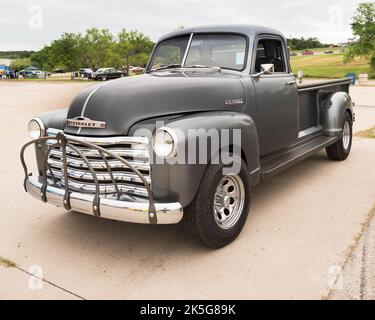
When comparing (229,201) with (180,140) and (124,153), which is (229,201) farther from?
(124,153)

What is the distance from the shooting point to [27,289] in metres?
2.86

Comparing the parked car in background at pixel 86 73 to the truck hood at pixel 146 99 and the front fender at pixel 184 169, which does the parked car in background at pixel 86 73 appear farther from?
the front fender at pixel 184 169

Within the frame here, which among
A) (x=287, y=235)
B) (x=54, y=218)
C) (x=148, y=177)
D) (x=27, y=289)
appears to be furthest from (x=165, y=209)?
(x=54, y=218)

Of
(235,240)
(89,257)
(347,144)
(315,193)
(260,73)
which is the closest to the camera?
(89,257)

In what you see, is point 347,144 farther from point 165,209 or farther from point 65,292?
point 65,292

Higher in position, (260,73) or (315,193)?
(260,73)

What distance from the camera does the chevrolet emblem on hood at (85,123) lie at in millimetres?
3135

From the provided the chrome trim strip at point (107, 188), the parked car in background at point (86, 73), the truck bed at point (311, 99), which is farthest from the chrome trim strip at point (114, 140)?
the parked car in background at point (86, 73)

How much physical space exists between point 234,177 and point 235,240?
0.58 metres

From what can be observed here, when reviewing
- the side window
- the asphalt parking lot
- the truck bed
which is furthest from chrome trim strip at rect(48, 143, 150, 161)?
the truck bed

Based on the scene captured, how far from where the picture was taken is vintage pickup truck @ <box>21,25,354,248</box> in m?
2.94

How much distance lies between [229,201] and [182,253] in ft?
2.04

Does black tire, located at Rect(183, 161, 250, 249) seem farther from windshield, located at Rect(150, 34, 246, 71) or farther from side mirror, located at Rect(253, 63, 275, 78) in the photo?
windshield, located at Rect(150, 34, 246, 71)

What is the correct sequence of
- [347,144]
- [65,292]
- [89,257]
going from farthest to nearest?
[347,144]
[89,257]
[65,292]
